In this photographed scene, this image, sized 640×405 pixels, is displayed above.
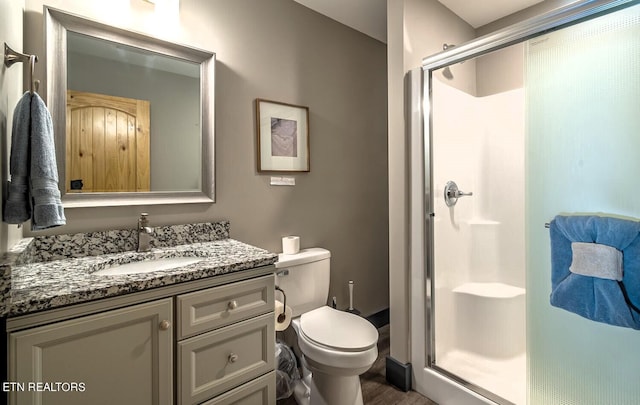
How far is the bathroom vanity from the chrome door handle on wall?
123 centimetres

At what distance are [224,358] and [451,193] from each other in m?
1.57

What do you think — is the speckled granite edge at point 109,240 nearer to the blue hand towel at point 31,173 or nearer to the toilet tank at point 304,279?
the blue hand towel at point 31,173

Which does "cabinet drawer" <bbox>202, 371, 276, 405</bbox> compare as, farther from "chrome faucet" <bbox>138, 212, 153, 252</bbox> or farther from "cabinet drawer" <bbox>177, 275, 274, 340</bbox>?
"chrome faucet" <bbox>138, 212, 153, 252</bbox>

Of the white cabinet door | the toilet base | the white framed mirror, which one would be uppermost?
the white framed mirror

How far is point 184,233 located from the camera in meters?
1.54

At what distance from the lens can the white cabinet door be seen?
31.8 inches

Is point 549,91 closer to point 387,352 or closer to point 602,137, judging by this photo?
point 602,137

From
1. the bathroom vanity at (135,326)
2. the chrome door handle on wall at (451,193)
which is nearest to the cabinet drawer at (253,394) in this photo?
the bathroom vanity at (135,326)

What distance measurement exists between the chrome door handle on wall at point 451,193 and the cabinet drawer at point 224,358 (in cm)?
128

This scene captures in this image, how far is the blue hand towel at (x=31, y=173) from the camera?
0.89 meters

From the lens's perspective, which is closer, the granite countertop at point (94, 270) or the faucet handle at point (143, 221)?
the granite countertop at point (94, 270)

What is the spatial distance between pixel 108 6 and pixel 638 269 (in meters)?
2.36

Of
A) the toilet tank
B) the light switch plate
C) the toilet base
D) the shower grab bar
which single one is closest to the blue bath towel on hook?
the toilet base

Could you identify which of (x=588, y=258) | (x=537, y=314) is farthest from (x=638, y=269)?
(x=537, y=314)
